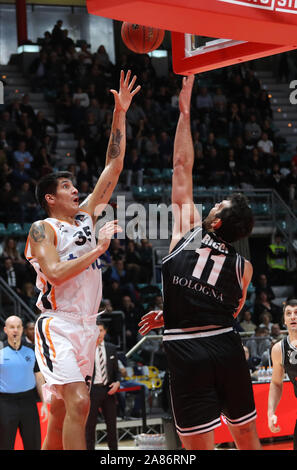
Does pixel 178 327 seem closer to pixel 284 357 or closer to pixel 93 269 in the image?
pixel 93 269

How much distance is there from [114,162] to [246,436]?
2.39m

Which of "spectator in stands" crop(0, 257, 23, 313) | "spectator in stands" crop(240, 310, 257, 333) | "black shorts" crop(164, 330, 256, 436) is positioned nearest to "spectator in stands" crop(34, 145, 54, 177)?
"spectator in stands" crop(0, 257, 23, 313)

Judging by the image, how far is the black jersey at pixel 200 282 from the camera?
15.0 feet

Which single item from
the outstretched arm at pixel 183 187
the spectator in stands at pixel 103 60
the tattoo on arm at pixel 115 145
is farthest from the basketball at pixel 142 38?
the spectator in stands at pixel 103 60

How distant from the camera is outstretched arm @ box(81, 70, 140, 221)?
18.9 ft

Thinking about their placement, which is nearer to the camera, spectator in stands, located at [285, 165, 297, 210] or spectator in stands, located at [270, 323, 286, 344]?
spectator in stands, located at [270, 323, 286, 344]

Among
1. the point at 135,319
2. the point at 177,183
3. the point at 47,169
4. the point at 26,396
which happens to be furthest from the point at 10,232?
the point at 177,183

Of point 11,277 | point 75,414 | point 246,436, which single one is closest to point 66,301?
point 75,414

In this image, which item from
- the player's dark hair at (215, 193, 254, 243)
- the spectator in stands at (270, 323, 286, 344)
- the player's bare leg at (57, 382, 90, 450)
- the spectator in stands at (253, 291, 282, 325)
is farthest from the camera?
the spectator in stands at (253, 291, 282, 325)

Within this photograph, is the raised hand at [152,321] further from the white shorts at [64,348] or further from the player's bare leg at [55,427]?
the player's bare leg at [55,427]

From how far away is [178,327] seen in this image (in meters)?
4.59

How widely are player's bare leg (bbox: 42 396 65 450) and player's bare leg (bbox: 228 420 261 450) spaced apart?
1.21 m

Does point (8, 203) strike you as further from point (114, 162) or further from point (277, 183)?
point (114, 162)

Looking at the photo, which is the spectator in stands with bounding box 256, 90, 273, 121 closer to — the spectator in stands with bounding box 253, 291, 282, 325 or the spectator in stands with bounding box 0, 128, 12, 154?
the spectator in stands with bounding box 253, 291, 282, 325
